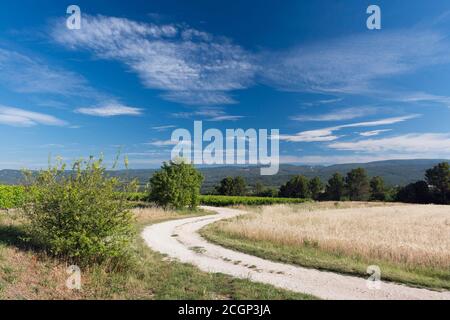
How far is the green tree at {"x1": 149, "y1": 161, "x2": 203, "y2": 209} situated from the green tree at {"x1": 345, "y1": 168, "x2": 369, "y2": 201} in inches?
1860

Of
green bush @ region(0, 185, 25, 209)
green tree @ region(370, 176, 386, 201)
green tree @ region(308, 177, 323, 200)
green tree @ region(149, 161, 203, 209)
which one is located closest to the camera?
green bush @ region(0, 185, 25, 209)

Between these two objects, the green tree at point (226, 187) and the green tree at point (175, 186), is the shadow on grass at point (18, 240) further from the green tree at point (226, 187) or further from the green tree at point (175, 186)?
the green tree at point (226, 187)

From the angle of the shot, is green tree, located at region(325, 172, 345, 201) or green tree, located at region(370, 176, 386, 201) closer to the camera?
green tree, located at region(370, 176, 386, 201)

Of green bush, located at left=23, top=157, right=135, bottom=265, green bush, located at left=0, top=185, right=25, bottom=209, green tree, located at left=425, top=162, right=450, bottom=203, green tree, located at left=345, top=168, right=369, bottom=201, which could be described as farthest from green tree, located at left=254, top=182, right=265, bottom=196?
green bush, located at left=23, top=157, right=135, bottom=265

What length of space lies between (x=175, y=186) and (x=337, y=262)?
77.9 ft

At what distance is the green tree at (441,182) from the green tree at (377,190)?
9.28 m

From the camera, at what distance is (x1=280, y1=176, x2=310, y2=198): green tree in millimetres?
70438

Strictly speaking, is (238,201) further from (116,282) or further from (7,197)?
(116,282)

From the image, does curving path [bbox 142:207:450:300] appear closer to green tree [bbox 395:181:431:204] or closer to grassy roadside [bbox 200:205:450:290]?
grassy roadside [bbox 200:205:450:290]

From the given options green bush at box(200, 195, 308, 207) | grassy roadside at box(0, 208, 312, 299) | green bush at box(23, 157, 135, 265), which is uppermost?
green bush at box(23, 157, 135, 265)

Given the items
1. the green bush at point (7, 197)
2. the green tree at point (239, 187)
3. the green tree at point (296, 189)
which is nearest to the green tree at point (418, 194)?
the green tree at point (296, 189)
